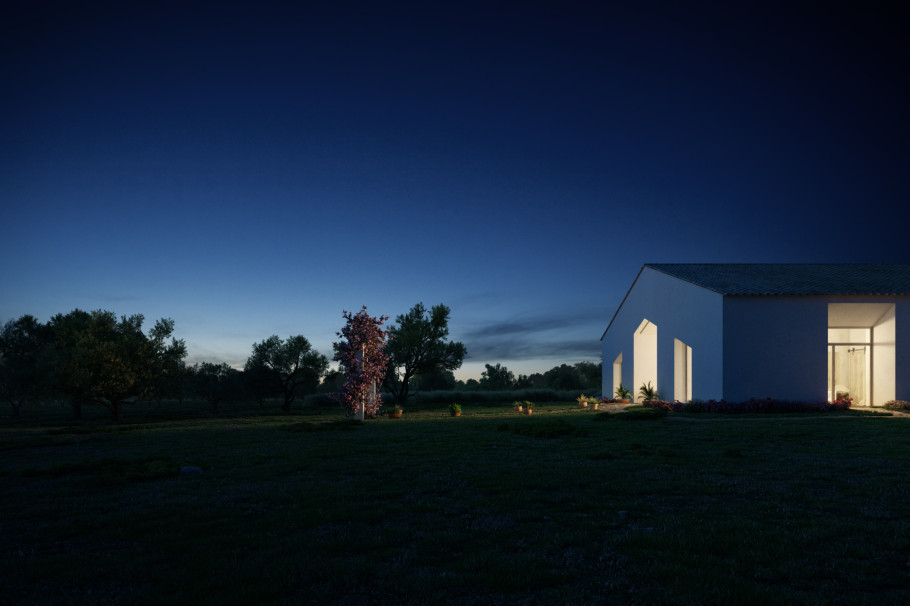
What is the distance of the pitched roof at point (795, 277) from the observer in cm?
2295

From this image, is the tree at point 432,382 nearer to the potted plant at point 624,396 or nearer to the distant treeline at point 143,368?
the distant treeline at point 143,368

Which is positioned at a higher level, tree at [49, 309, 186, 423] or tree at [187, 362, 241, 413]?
tree at [49, 309, 186, 423]

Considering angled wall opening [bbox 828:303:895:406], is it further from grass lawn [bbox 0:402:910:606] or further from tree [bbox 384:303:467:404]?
tree [bbox 384:303:467:404]

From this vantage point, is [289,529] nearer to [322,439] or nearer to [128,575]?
[128,575]

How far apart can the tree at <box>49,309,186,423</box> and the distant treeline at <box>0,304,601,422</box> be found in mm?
47

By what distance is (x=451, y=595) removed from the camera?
3941 mm

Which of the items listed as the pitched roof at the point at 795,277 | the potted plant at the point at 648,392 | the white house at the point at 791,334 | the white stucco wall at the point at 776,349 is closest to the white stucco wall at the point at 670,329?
the white house at the point at 791,334

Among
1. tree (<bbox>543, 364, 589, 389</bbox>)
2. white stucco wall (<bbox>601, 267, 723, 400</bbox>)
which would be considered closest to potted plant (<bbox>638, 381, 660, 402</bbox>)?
white stucco wall (<bbox>601, 267, 723, 400</bbox>)

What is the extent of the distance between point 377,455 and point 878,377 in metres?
25.3

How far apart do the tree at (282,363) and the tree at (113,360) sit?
628 inches

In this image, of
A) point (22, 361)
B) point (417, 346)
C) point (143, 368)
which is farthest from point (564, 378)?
point (22, 361)

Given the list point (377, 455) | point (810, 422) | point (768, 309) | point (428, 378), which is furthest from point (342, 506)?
point (428, 378)

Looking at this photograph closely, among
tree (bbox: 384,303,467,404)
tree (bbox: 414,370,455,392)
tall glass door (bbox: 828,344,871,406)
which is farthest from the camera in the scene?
tree (bbox: 414,370,455,392)

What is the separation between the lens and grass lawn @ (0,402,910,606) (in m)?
4.08
